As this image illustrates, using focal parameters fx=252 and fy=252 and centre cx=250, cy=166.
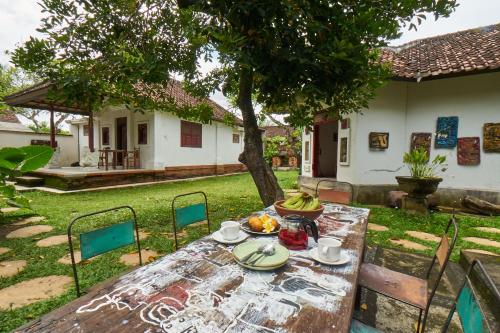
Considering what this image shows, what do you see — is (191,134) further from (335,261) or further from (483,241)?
(335,261)

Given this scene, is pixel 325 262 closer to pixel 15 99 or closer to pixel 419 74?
pixel 419 74

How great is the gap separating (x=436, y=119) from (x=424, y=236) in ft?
13.2

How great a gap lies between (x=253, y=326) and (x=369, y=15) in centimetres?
337

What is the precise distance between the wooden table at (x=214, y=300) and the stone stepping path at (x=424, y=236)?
12.2 feet

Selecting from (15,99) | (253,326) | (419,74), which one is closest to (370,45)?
(253,326)

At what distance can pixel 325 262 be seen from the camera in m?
1.41

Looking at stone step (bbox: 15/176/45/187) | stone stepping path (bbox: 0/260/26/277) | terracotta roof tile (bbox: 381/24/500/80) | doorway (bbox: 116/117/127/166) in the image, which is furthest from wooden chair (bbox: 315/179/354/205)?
doorway (bbox: 116/117/127/166)

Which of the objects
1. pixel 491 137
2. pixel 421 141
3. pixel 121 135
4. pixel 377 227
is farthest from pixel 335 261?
pixel 121 135

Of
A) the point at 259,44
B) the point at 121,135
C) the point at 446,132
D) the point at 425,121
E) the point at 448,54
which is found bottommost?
the point at 446,132

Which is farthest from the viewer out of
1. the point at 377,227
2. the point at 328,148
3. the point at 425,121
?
the point at 328,148

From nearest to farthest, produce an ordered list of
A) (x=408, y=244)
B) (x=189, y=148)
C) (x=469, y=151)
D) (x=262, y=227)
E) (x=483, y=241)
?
(x=262, y=227), (x=408, y=244), (x=483, y=241), (x=469, y=151), (x=189, y=148)

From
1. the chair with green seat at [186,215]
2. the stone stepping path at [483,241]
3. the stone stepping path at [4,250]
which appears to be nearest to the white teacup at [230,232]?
the chair with green seat at [186,215]

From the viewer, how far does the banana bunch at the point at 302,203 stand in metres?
2.10

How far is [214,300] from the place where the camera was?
107 centimetres
